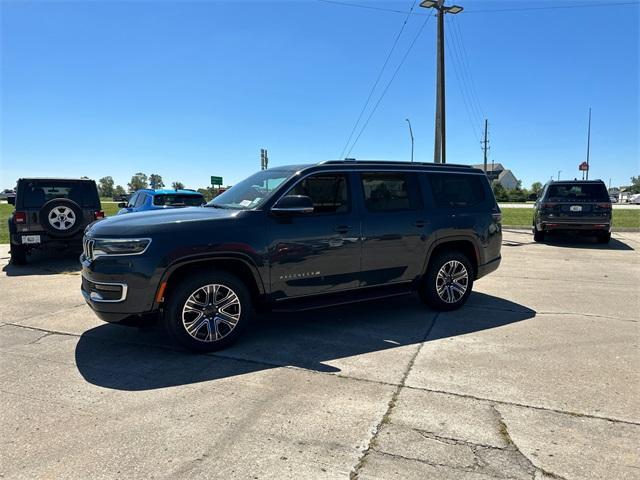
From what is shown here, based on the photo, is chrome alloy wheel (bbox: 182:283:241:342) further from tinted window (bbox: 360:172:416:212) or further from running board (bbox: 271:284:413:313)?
tinted window (bbox: 360:172:416:212)

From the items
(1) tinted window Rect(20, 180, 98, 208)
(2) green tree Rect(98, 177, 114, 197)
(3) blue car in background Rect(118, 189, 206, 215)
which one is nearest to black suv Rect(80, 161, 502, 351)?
(1) tinted window Rect(20, 180, 98, 208)

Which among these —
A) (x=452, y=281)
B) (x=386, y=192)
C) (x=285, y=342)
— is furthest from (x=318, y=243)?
(x=452, y=281)

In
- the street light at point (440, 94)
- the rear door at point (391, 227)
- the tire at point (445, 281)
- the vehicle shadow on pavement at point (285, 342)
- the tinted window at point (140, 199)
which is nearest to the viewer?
the vehicle shadow on pavement at point (285, 342)

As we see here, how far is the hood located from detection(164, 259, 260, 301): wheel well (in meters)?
0.40

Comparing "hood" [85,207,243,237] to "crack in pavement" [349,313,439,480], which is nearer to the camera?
"crack in pavement" [349,313,439,480]

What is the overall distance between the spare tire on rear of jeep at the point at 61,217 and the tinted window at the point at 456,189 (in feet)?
23.6

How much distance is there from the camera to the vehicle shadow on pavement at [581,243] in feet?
40.7

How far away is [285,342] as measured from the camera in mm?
4785

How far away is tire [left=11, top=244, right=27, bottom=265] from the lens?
9312 mm

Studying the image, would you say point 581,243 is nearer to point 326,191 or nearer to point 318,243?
point 326,191

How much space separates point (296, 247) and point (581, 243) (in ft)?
38.4

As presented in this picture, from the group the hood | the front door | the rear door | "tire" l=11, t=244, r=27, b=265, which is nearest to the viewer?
the hood

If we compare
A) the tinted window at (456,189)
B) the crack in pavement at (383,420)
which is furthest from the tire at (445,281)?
the crack in pavement at (383,420)

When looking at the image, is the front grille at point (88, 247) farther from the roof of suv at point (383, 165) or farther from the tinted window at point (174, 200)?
the tinted window at point (174, 200)
